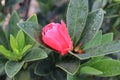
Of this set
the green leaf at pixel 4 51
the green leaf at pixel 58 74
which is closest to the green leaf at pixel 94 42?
the green leaf at pixel 58 74

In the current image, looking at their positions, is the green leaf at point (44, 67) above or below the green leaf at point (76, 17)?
below

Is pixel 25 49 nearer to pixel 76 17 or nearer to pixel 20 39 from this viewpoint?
pixel 20 39

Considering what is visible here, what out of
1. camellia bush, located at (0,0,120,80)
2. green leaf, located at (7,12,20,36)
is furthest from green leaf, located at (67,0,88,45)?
green leaf, located at (7,12,20,36)

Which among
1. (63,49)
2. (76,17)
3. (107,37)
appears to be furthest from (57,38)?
(107,37)

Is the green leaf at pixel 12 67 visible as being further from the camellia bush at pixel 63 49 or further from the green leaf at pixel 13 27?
the green leaf at pixel 13 27

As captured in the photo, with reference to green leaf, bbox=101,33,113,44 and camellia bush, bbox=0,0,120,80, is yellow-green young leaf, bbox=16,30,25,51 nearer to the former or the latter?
camellia bush, bbox=0,0,120,80
